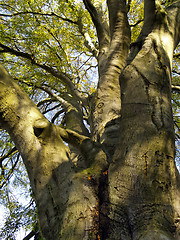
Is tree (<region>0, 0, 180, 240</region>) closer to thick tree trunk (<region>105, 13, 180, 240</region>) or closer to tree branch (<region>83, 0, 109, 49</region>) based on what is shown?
thick tree trunk (<region>105, 13, 180, 240</region>)

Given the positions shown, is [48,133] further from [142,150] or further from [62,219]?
Answer: [142,150]

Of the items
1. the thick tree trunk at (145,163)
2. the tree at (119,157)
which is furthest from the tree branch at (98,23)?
the thick tree trunk at (145,163)

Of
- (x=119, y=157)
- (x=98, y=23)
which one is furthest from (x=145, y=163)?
(x=98, y=23)

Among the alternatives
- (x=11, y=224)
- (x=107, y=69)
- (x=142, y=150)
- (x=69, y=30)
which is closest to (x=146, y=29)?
(x=107, y=69)

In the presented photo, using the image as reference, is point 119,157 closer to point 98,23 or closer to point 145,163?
point 145,163

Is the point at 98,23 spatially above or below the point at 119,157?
above

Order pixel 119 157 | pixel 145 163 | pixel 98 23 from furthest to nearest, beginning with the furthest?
pixel 98 23
pixel 119 157
pixel 145 163

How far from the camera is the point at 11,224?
13.1 feet

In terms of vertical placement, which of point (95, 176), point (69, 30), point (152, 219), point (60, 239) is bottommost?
point (60, 239)

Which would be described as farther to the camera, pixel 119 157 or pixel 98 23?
pixel 98 23

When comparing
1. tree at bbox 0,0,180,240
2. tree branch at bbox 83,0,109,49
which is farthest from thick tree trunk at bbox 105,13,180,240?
tree branch at bbox 83,0,109,49

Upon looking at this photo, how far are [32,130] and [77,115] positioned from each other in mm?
2457

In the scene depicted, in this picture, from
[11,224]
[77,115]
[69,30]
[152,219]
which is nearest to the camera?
[152,219]

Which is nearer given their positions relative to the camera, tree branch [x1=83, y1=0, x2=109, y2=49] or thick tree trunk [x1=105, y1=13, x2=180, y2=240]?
thick tree trunk [x1=105, y1=13, x2=180, y2=240]
